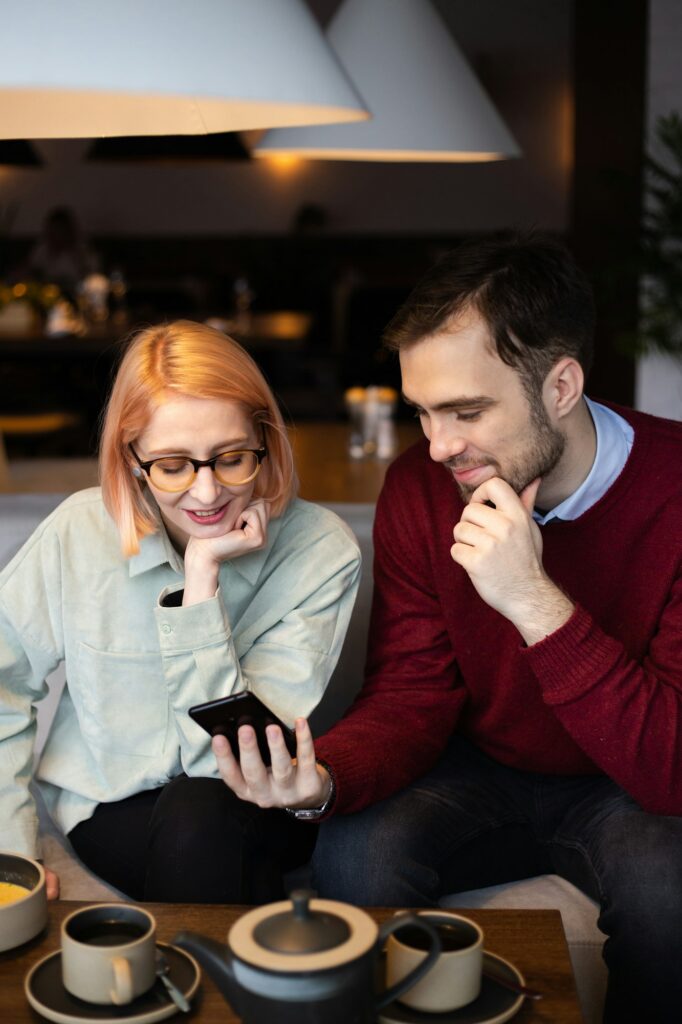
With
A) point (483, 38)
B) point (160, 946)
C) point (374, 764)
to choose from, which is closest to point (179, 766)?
point (374, 764)

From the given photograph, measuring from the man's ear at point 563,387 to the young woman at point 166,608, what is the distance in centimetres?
35

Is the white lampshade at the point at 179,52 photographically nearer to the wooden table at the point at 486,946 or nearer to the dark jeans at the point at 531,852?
the wooden table at the point at 486,946

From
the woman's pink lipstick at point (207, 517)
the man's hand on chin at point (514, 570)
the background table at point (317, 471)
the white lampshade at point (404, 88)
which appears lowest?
the man's hand on chin at point (514, 570)

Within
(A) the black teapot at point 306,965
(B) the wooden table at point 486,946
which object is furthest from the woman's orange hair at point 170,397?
(A) the black teapot at point 306,965

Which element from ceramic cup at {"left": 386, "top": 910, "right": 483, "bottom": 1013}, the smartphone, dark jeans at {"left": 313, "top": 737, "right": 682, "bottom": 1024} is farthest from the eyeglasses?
ceramic cup at {"left": 386, "top": 910, "right": 483, "bottom": 1013}

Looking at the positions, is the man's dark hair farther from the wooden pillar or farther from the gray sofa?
the wooden pillar

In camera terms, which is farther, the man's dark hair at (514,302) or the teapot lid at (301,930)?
the man's dark hair at (514,302)

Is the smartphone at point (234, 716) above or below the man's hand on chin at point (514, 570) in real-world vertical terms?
below

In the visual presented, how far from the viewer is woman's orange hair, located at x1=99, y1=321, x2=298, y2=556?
170 cm

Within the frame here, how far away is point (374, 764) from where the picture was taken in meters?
1.71

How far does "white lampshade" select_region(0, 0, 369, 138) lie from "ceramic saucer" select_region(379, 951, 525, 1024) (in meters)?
0.79

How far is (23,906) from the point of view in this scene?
1.27m

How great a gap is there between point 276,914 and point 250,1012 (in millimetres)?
76

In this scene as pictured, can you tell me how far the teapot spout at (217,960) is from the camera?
3.29 feet
